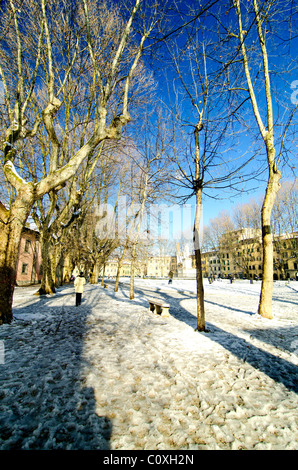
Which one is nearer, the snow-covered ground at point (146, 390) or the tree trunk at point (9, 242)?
the snow-covered ground at point (146, 390)

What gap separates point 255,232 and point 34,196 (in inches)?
1468

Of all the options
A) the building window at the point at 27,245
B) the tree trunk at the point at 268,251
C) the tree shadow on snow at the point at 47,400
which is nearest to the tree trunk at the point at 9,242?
the tree shadow on snow at the point at 47,400

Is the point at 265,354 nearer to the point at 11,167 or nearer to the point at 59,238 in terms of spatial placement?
the point at 11,167

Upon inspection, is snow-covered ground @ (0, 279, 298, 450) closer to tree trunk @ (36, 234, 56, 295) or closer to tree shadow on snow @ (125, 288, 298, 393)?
tree shadow on snow @ (125, 288, 298, 393)

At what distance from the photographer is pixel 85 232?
24.3 meters

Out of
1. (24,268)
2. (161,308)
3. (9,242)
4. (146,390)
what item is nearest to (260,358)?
(146,390)

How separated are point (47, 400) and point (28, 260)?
2965 centimetres

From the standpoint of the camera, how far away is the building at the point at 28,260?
26.4 meters

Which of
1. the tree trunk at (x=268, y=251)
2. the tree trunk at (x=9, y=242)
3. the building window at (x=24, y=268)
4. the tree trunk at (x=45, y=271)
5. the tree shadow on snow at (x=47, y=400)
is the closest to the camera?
the tree shadow on snow at (x=47, y=400)

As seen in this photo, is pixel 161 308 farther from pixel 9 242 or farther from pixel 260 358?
pixel 9 242

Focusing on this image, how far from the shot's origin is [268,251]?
7.48 meters

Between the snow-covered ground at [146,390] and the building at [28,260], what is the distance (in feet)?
80.6

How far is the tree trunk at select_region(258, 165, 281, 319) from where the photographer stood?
7.40 m

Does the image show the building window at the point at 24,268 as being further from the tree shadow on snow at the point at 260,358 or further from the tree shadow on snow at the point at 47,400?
the tree shadow on snow at the point at 260,358
